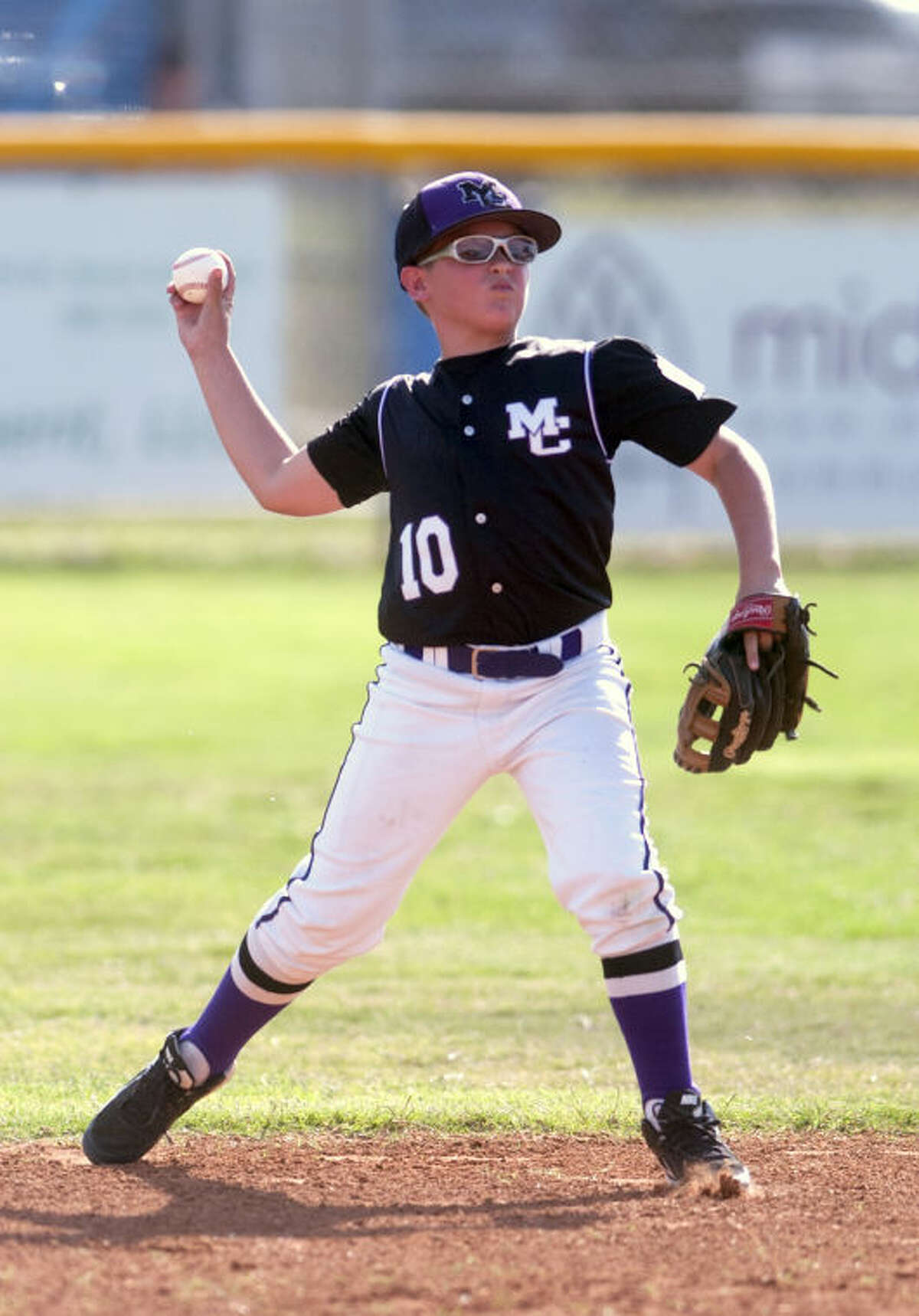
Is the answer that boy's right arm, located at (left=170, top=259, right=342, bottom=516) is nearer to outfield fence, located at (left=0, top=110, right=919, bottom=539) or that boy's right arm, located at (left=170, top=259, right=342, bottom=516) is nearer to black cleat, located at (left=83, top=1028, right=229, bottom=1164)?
black cleat, located at (left=83, top=1028, right=229, bottom=1164)

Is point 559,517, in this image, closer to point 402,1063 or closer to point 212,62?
point 402,1063

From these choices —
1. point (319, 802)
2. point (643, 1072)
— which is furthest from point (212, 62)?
point (643, 1072)

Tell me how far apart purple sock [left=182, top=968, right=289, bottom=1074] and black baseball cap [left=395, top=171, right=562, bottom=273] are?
4.57 feet

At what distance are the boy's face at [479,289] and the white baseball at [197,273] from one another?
410 millimetres

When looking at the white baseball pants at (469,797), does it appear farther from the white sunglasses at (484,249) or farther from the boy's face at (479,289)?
the white sunglasses at (484,249)

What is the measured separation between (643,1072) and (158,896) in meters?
3.16

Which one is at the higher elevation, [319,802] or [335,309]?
[335,309]

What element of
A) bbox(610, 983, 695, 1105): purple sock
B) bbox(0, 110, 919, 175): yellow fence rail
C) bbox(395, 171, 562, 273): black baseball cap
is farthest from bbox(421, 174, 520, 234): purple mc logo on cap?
bbox(0, 110, 919, 175): yellow fence rail

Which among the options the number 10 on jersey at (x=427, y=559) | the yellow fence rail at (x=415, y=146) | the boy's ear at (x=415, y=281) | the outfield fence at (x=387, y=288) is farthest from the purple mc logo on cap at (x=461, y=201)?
the yellow fence rail at (x=415, y=146)

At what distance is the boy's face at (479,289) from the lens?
3.94 metres

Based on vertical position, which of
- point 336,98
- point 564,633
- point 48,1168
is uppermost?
point 336,98

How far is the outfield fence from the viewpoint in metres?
13.7

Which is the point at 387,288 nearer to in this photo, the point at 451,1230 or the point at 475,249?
the point at 475,249

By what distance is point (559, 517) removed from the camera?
385cm
